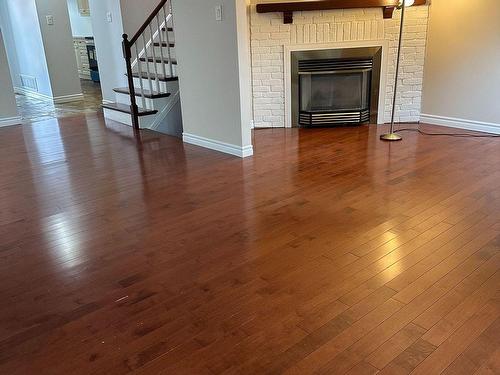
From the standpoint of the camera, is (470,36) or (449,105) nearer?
(470,36)

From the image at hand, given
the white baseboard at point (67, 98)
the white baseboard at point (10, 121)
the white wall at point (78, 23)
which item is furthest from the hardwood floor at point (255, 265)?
the white wall at point (78, 23)

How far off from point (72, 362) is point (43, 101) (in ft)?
22.0

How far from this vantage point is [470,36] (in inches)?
173

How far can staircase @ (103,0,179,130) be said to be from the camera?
5.07 m

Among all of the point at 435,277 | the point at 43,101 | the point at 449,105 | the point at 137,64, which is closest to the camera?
the point at 435,277

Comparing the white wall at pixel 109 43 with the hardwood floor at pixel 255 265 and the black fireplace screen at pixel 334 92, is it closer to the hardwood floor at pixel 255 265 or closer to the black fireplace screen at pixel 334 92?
the hardwood floor at pixel 255 265

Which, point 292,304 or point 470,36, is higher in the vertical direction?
point 470,36

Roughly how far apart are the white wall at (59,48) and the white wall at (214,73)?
146 inches

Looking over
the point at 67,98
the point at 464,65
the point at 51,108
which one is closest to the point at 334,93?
the point at 464,65

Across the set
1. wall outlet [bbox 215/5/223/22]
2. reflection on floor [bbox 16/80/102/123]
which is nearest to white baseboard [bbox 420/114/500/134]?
wall outlet [bbox 215/5/223/22]

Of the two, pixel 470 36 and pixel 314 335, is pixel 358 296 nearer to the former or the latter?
pixel 314 335

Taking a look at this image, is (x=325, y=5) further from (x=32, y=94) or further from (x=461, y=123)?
(x=32, y=94)

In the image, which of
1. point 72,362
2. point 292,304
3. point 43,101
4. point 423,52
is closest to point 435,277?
point 292,304

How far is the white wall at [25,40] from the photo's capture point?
7020 mm
